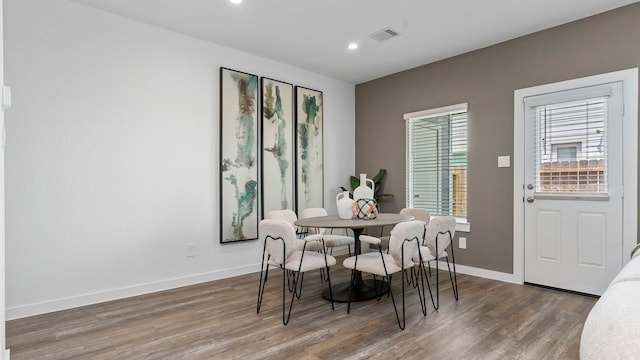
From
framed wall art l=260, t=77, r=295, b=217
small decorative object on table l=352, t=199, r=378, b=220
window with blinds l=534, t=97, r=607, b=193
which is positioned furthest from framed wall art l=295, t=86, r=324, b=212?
window with blinds l=534, t=97, r=607, b=193

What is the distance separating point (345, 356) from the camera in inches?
87.1

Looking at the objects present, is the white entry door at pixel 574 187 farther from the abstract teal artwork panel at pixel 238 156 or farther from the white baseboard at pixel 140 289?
the abstract teal artwork panel at pixel 238 156

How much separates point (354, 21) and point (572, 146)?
8.02 feet

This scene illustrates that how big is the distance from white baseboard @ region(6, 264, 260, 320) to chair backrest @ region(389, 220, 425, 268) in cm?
224

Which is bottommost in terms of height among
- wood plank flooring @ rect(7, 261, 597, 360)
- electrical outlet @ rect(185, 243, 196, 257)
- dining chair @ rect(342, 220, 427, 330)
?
wood plank flooring @ rect(7, 261, 597, 360)

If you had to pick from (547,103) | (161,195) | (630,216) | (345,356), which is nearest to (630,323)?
(345,356)

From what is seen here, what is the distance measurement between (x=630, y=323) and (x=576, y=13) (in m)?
3.46

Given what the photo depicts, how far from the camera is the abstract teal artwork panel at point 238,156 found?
161 inches

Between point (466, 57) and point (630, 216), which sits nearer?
point (630, 216)

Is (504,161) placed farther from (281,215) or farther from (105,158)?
(105,158)

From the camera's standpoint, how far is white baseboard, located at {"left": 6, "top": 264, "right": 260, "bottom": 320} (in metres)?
2.91

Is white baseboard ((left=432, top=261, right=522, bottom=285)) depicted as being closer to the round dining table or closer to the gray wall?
the gray wall

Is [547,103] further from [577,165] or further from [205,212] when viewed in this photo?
[205,212]

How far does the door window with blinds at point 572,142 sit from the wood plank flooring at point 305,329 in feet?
3.52
